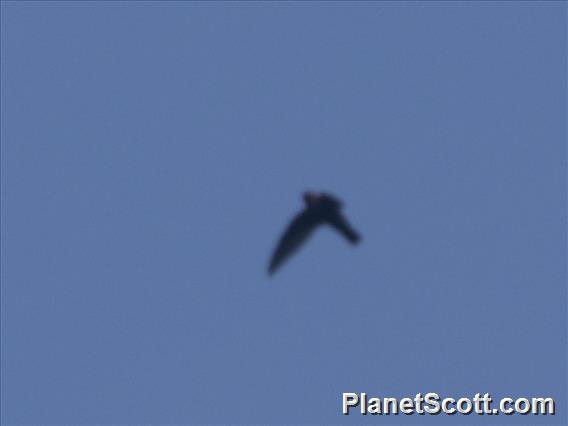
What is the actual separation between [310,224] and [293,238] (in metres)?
0.65

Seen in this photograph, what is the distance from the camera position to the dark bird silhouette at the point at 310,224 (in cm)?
6800

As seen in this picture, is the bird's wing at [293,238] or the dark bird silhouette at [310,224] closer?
the dark bird silhouette at [310,224]

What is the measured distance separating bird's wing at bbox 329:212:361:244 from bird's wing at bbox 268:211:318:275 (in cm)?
52

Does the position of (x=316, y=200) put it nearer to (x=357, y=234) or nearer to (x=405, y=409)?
(x=357, y=234)

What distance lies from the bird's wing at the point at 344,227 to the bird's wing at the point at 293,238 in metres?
0.52

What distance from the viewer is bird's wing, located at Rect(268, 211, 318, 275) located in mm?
68875

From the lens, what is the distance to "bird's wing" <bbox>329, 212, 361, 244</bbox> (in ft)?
225

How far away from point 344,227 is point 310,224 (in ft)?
Answer: 2.79

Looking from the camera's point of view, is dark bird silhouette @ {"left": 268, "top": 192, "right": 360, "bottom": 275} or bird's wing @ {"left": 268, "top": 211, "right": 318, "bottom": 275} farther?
bird's wing @ {"left": 268, "top": 211, "right": 318, "bottom": 275}

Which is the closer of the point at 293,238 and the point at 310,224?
the point at 310,224

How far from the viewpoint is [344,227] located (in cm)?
6869

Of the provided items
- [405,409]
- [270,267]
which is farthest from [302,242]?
[405,409]

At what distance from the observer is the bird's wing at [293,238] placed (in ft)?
226

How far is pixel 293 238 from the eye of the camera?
227 feet
